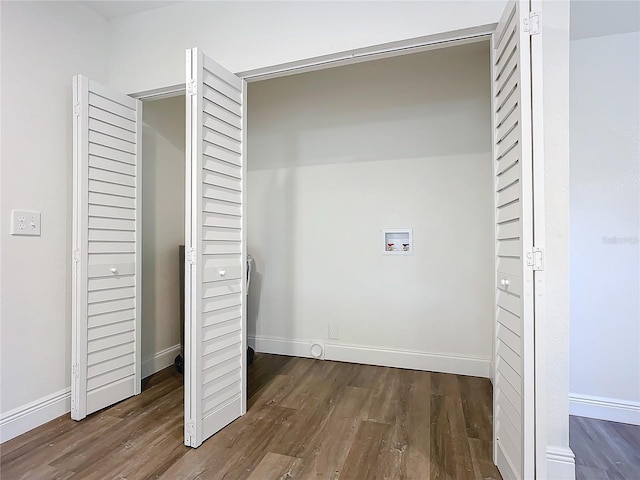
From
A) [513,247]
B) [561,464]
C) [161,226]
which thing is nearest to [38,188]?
[161,226]

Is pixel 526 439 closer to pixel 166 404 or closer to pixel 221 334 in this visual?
pixel 221 334

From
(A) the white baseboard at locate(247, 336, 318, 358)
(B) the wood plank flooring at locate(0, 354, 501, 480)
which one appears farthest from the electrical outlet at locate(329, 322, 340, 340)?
(B) the wood plank flooring at locate(0, 354, 501, 480)

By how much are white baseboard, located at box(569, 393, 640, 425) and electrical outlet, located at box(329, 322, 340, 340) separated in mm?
1703

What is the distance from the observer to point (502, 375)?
1571 millimetres

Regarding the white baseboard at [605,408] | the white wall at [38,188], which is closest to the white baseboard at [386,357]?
the white baseboard at [605,408]

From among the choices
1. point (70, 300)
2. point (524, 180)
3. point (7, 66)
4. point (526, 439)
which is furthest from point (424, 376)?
point (7, 66)

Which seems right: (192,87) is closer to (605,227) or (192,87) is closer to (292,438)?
(292,438)

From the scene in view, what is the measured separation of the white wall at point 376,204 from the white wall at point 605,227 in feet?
1.97

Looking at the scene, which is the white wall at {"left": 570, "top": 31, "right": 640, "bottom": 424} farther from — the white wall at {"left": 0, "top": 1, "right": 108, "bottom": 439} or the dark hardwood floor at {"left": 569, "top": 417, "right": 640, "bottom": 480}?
the white wall at {"left": 0, "top": 1, "right": 108, "bottom": 439}

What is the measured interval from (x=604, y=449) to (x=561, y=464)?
0.52 metres

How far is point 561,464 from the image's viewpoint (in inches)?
59.6

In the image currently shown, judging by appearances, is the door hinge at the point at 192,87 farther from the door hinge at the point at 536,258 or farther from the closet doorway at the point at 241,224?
the door hinge at the point at 536,258

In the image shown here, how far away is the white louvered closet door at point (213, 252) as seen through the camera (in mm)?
1784

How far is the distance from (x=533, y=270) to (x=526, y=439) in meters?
0.60
